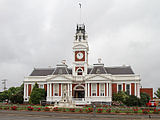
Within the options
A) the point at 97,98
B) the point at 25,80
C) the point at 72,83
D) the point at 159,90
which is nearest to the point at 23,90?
the point at 25,80

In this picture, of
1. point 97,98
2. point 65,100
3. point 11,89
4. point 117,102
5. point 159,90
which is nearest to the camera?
point 65,100

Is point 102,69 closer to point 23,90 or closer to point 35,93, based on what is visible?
point 35,93

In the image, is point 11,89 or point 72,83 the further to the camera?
point 11,89

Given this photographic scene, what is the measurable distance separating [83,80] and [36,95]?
1196cm

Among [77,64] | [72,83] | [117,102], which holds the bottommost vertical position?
[117,102]

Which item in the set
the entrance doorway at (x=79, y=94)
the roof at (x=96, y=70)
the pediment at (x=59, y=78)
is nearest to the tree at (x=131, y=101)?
the roof at (x=96, y=70)

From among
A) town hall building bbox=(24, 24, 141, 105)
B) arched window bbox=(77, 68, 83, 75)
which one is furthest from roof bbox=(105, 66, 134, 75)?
arched window bbox=(77, 68, 83, 75)

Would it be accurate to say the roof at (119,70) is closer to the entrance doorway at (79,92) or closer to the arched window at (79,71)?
the arched window at (79,71)

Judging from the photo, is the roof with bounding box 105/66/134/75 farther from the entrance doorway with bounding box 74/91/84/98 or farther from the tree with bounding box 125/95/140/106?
the entrance doorway with bounding box 74/91/84/98

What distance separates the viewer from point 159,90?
8825 cm

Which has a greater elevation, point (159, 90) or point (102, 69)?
point (102, 69)

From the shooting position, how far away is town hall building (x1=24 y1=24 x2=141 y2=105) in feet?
183

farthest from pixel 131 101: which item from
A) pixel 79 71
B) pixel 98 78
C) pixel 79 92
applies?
pixel 79 71

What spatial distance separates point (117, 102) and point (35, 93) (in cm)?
1945
